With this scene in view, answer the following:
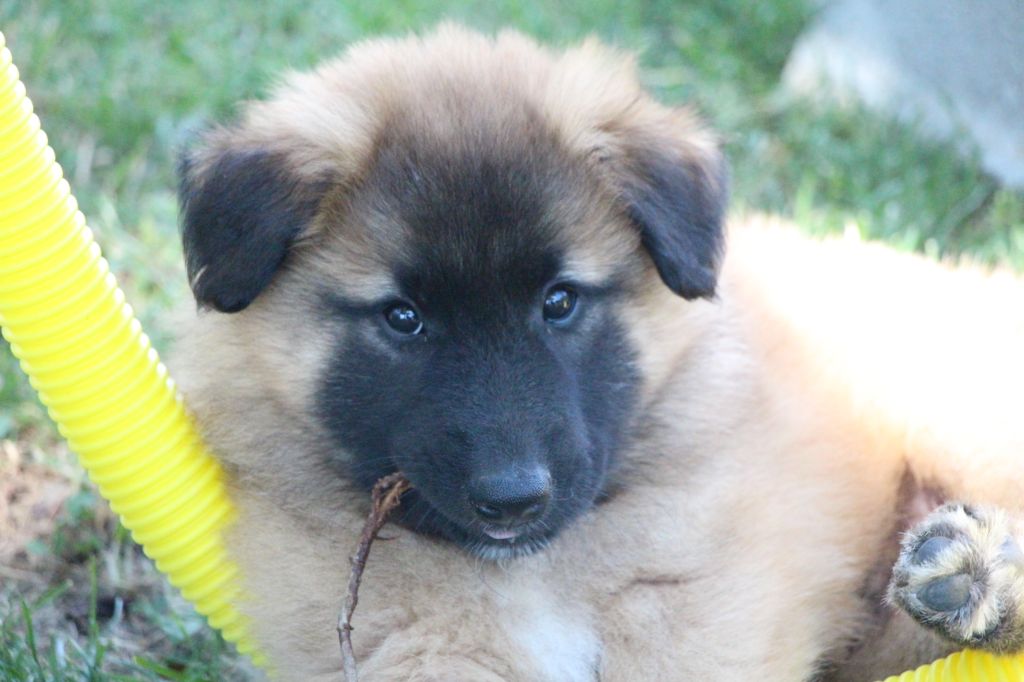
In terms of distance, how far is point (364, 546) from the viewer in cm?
269

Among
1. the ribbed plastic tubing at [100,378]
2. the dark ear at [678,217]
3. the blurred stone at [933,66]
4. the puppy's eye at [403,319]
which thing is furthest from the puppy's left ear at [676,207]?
the blurred stone at [933,66]

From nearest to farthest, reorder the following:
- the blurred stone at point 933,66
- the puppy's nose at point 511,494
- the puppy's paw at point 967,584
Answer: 1. the puppy's nose at point 511,494
2. the puppy's paw at point 967,584
3. the blurred stone at point 933,66

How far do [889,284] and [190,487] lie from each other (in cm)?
195

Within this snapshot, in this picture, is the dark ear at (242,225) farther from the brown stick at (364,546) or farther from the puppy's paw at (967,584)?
the puppy's paw at (967,584)

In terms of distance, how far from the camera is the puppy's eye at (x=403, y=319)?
2656mm

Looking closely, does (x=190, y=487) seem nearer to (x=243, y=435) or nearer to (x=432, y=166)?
(x=243, y=435)

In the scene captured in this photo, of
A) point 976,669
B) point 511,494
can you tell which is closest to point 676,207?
point 511,494

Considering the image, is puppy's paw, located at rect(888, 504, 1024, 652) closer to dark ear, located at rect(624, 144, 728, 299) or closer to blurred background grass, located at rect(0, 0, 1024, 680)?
dark ear, located at rect(624, 144, 728, 299)

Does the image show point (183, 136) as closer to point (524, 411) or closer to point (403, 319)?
point (403, 319)

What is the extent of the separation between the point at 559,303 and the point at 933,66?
3681mm

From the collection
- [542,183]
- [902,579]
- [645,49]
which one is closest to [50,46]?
[645,49]

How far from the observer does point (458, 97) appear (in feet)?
9.14

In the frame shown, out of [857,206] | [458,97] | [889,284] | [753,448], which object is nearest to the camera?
[458,97]

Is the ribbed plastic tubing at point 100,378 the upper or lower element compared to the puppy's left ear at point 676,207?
lower
